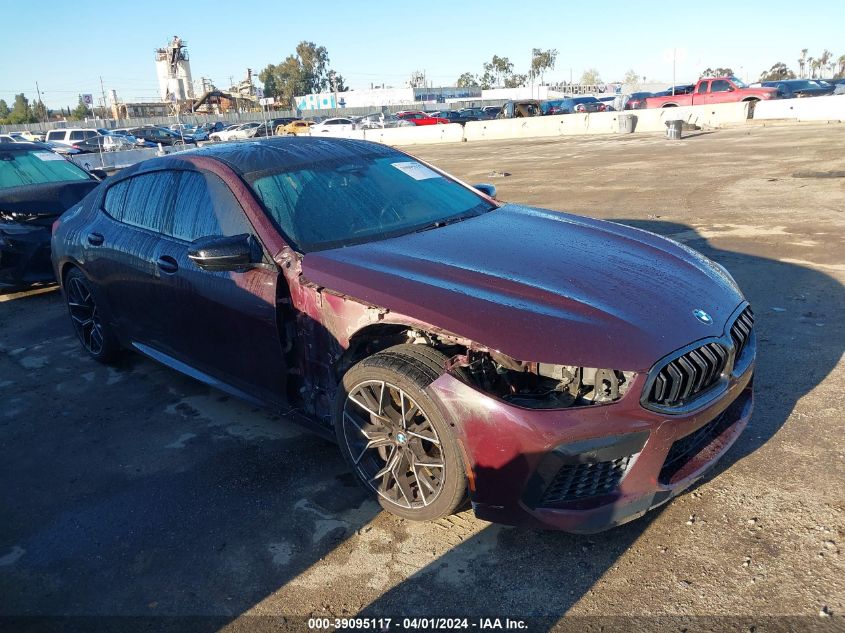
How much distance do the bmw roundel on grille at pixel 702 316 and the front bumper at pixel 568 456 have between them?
36cm

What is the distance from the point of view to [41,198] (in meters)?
7.46

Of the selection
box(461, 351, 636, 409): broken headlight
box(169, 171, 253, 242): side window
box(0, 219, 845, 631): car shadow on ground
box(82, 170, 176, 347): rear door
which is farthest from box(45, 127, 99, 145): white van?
box(461, 351, 636, 409): broken headlight

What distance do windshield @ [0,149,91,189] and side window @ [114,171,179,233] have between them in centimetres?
400

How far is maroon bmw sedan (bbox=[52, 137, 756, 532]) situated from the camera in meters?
2.58

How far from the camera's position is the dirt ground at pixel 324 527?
258 centimetres

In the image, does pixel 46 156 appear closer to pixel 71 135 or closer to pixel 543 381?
pixel 543 381

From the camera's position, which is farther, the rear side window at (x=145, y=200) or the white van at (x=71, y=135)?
the white van at (x=71, y=135)

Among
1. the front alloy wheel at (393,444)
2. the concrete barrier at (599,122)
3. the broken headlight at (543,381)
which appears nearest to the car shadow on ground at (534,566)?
the front alloy wheel at (393,444)

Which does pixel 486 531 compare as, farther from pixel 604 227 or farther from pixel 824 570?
pixel 604 227

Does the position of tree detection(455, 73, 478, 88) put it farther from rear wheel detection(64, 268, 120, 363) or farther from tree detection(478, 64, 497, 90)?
rear wheel detection(64, 268, 120, 363)

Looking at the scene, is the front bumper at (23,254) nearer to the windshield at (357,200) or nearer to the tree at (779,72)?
the windshield at (357,200)

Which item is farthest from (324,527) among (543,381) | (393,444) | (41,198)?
(41,198)

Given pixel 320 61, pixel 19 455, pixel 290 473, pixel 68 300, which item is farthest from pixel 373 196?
Answer: pixel 320 61

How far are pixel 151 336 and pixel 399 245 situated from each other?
199 centimetres
